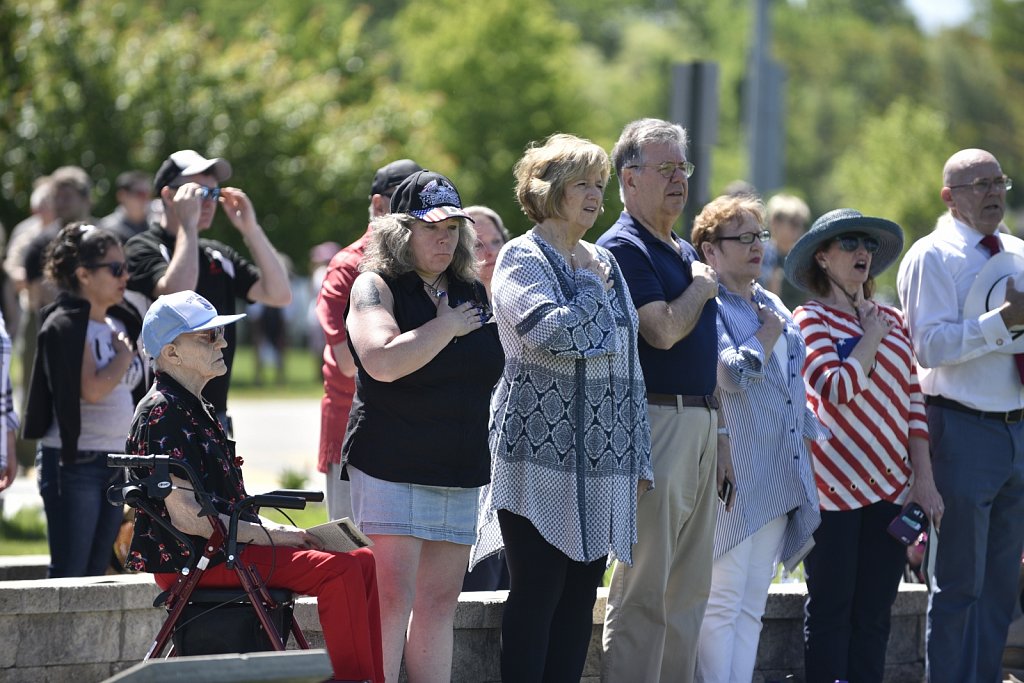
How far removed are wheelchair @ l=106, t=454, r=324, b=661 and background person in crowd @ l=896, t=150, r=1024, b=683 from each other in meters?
3.09

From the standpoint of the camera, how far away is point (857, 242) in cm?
706

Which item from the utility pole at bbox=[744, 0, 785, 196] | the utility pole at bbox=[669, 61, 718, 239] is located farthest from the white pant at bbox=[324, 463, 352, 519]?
→ the utility pole at bbox=[744, 0, 785, 196]

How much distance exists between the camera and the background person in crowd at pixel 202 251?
23.5ft

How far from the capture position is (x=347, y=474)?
5711 millimetres

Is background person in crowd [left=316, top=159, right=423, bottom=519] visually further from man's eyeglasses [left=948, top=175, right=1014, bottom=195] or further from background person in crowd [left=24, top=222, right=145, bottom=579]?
man's eyeglasses [left=948, top=175, right=1014, bottom=195]

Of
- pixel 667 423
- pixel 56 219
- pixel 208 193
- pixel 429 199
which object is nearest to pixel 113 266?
pixel 208 193

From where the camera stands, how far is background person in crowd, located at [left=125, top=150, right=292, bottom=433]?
23.5ft

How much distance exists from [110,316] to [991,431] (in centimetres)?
424

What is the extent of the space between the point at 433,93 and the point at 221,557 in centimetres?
3090

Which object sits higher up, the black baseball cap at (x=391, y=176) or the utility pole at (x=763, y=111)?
the utility pole at (x=763, y=111)

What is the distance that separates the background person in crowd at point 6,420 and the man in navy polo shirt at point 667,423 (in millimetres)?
2831

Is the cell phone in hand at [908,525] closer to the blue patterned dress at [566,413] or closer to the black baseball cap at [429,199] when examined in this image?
the blue patterned dress at [566,413]

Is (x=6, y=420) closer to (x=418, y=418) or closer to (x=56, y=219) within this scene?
(x=418, y=418)

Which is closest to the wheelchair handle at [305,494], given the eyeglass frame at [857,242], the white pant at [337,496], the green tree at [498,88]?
the white pant at [337,496]
